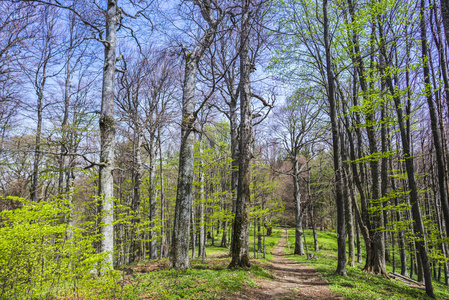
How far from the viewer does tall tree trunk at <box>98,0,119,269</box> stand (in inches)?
262

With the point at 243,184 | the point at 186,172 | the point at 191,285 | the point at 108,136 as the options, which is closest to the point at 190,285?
the point at 191,285

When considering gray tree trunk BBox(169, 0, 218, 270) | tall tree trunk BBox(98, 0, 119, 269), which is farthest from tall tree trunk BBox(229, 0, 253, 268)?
tall tree trunk BBox(98, 0, 119, 269)

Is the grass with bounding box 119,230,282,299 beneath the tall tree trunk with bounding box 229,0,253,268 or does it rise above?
beneath

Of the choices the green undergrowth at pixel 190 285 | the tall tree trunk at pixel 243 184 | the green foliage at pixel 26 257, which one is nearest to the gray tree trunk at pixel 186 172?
the green undergrowth at pixel 190 285

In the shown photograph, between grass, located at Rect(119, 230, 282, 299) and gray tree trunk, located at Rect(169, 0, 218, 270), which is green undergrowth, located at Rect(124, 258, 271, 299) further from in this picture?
gray tree trunk, located at Rect(169, 0, 218, 270)

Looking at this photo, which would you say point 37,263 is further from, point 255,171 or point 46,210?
point 255,171

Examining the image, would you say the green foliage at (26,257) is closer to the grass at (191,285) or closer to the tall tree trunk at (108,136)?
the grass at (191,285)

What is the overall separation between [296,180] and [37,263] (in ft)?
51.9

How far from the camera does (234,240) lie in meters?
7.79

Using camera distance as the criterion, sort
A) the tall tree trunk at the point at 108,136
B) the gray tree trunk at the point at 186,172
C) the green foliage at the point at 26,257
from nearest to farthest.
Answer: the green foliage at the point at 26,257, the tall tree trunk at the point at 108,136, the gray tree trunk at the point at 186,172

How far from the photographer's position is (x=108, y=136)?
7250mm

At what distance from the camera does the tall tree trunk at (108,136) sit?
6.66 meters

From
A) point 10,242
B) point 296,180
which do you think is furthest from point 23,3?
point 296,180

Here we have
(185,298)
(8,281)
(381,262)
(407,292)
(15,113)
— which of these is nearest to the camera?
(8,281)
